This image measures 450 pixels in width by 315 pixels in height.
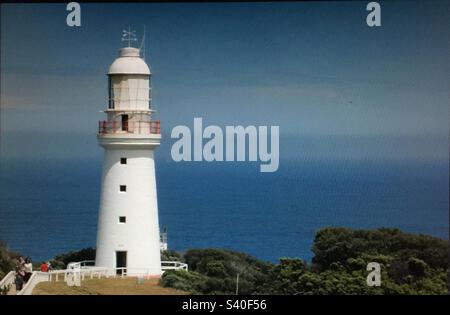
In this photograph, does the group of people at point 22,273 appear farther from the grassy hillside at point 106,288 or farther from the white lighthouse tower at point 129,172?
the white lighthouse tower at point 129,172

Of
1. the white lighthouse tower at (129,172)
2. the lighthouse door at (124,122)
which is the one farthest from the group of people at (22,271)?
the lighthouse door at (124,122)

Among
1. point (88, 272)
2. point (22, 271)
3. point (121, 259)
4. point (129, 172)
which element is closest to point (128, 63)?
point (129, 172)

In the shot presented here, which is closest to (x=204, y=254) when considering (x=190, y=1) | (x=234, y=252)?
(x=234, y=252)

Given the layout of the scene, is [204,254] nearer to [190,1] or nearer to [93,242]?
[93,242]

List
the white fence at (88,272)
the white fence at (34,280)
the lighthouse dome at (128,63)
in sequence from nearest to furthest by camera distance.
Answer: the white fence at (34,280)
the white fence at (88,272)
the lighthouse dome at (128,63)

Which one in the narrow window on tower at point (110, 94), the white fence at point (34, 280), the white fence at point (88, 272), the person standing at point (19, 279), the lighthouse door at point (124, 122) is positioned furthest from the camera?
the narrow window on tower at point (110, 94)

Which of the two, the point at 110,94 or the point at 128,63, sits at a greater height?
the point at 128,63

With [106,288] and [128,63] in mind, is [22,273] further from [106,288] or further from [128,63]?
[128,63]
